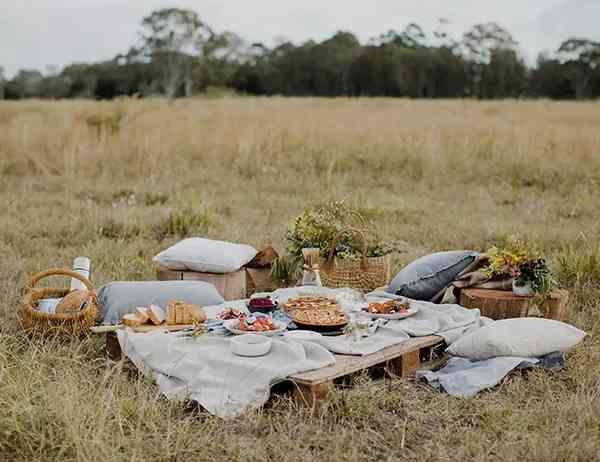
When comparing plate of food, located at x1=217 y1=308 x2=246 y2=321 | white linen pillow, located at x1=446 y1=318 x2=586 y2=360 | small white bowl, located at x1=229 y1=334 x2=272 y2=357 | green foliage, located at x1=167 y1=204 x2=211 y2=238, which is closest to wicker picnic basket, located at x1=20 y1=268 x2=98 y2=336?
plate of food, located at x1=217 y1=308 x2=246 y2=321

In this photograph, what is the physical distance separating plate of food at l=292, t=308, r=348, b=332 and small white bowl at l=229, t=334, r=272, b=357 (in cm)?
39

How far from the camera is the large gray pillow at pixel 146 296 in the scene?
4711 millimetres

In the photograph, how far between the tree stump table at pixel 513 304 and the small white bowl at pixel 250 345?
1660 millimetres

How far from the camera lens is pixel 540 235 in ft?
24.3

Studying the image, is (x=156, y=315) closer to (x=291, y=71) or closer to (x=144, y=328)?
(x=144, y=328)

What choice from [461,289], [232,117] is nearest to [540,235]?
[461,289]

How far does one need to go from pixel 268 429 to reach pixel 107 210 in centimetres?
532

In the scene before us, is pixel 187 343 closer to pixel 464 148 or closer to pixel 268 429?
pixel 268 429

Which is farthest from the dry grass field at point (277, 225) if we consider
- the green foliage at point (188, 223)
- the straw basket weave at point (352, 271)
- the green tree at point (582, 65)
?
the green tree at point (582, 65)

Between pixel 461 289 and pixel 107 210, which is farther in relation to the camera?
pixel 107 210

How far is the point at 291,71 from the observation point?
1518 inches

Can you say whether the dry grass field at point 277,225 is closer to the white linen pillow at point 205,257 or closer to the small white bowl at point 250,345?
the small white bowl at point 250,345

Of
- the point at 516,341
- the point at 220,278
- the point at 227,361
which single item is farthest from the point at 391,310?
the point at 220,278

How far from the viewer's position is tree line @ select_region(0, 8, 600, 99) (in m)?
37.8
